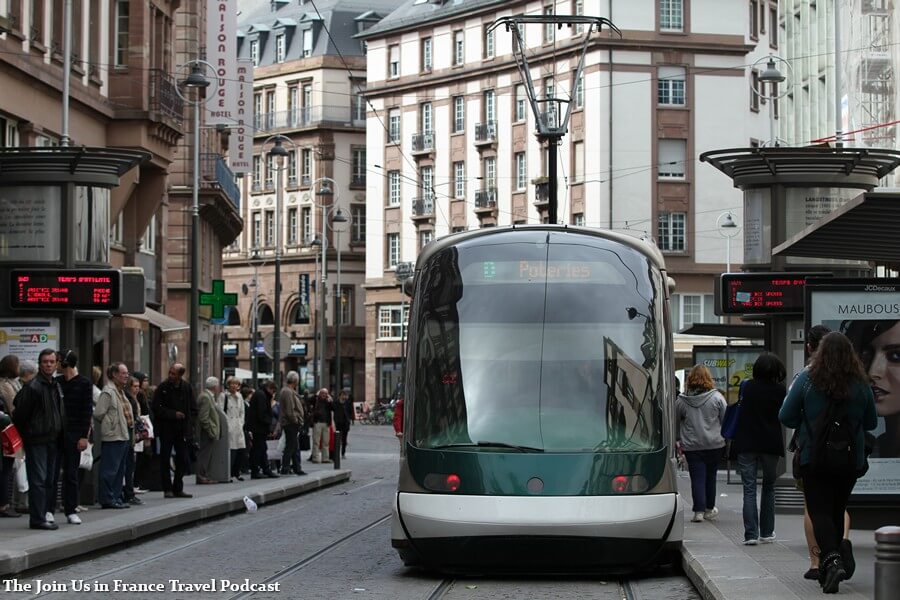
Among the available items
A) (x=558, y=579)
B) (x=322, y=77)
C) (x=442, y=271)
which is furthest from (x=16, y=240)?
(x=322, y=77)

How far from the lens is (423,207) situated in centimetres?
8869

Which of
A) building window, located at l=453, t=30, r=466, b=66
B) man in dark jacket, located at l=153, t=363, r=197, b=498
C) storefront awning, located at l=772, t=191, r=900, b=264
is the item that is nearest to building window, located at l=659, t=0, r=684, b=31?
building window, located at l=453, t=30, r=466, b=66

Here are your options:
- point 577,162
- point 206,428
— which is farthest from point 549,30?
point 206,428

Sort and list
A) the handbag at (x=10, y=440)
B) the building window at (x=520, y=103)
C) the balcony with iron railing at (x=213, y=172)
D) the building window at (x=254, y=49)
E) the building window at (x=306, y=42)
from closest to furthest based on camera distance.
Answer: the handbag at (x=10, y=440), the balcony with iron railing at (x=213, y=172), the building window at (x=520, y=103), the building window at (x=306, y=42), the building window at (x=254, y=49)

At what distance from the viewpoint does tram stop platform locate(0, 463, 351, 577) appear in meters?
14.9

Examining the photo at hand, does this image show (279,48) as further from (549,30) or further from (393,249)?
(549,30)

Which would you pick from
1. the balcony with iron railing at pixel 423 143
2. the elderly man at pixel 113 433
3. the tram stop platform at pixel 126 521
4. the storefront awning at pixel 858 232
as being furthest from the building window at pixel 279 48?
the storefront awning at pixel 858 232

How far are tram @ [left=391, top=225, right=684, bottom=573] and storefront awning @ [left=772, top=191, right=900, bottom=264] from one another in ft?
5.01

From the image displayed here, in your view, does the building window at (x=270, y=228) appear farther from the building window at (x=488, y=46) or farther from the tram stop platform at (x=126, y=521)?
the tram stop platform at (x=126, y=521)

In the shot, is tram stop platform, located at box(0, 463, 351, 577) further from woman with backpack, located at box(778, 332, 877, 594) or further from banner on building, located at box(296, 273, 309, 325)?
banner on building, located at box(296, 273, 309, 325)

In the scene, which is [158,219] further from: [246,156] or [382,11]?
[382,11]

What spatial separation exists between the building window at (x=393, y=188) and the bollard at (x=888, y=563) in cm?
8292

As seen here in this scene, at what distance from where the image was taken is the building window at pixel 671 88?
7550cm

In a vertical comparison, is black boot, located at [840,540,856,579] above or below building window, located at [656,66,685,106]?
below
